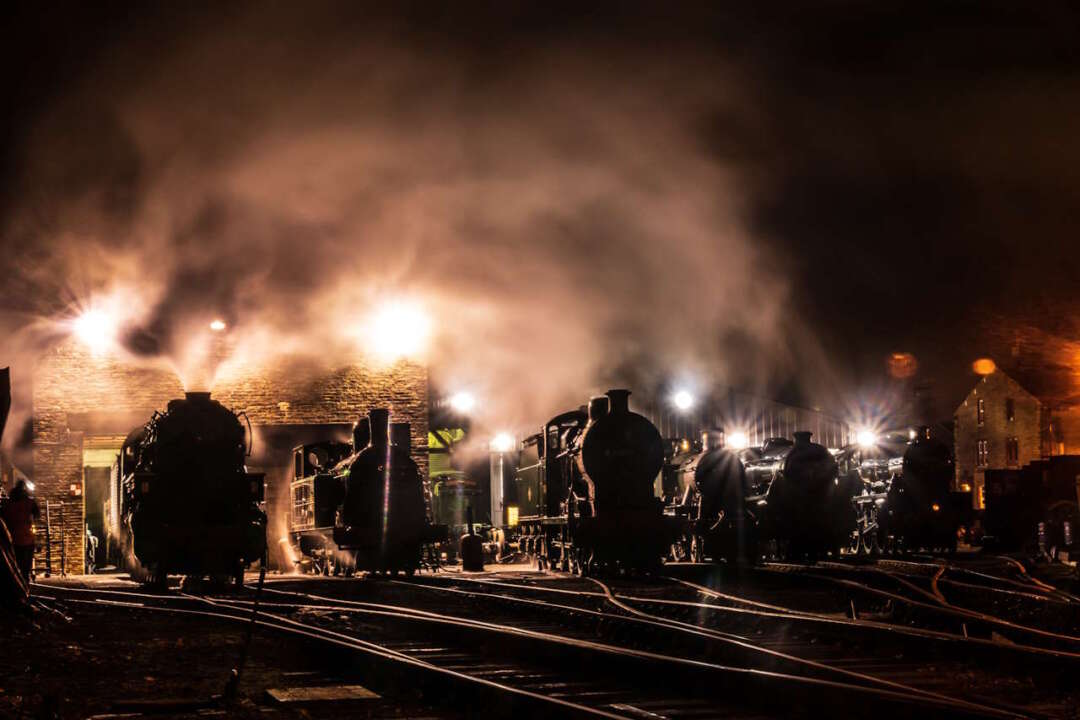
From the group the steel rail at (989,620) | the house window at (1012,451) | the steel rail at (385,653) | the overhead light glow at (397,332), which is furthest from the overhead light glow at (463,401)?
the house window at (1012,451)

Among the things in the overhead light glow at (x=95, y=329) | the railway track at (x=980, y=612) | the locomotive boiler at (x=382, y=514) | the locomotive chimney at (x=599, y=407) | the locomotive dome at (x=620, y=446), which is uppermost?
the overhead light glow at (x=95, y=329)

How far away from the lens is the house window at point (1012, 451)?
52.5 m

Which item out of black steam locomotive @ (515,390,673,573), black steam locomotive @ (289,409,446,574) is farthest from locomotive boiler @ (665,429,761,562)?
black steam locomotive @ (289,409,446,574)

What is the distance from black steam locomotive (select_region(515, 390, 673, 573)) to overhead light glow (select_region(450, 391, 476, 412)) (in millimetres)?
10919

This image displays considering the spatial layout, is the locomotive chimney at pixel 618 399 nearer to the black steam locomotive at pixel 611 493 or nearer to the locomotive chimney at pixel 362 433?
the black steam locomotive at pixel 611 493

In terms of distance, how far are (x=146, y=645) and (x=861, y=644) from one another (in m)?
6.05

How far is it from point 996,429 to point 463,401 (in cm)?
3029

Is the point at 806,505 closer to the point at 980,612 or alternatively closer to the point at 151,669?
the point at 980,612

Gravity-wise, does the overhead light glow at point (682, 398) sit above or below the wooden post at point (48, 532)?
above

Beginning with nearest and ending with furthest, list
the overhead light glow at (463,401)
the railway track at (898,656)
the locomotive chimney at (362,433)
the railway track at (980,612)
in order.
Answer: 1. the railway track at (898,656)
2. the railway track at (980,612)
3. the locomotive chimney at (362,433)
4. the overhead light glow at (463,401)

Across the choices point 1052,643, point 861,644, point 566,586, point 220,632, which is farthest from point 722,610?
point 566,586

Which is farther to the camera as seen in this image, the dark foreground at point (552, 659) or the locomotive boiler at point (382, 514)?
the locomotive boiler at point (382, 514)

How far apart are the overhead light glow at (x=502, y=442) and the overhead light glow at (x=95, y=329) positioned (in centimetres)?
1168

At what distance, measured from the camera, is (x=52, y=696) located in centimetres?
690
